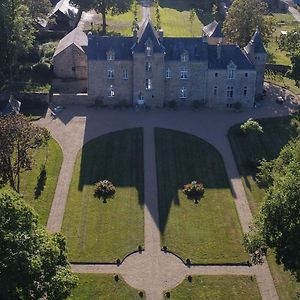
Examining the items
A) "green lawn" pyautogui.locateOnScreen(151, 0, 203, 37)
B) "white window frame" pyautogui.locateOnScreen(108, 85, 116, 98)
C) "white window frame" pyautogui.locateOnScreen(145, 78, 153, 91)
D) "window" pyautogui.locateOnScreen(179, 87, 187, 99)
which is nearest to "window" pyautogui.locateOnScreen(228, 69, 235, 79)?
"window" pyautogui.locateOnScreen(179, 87, 187, 99)

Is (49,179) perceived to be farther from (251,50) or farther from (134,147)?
(251,50)

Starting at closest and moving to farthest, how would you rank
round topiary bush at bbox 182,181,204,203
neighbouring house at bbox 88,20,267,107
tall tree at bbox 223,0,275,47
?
round topiary bush at bbox 182,181,204,203
neighbouring house at bbox 88,20,267,107
tall tree at bbox 223,0,275,47

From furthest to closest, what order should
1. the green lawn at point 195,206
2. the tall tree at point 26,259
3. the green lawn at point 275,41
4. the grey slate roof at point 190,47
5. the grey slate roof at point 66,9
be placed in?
the grey slate roof at point 66,9 → the green lawn at point 275,41 → the grey slate roof at point 190,47 → the green lawn at point 195,206 → the tall tree at point 26,259

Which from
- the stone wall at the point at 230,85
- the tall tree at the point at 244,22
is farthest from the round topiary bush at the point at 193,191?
the tall tree at the point at 244,22

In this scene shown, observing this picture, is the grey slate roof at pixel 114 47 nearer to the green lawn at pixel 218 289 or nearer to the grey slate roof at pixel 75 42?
the grey slate roof at pixel 75 42

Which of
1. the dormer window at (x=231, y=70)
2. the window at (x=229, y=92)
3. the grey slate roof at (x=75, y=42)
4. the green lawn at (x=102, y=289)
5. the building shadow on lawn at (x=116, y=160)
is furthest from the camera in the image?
the grey slate roof at (x=75, y=42)

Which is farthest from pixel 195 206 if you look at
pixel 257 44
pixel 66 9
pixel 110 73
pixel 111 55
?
pixel 66 9

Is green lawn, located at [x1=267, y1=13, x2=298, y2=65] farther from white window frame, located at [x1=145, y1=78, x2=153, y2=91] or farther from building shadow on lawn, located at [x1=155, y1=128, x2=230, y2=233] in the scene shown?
building shadow on lawn, located at [x1=155, y1=128, x2=230, y2=233]
